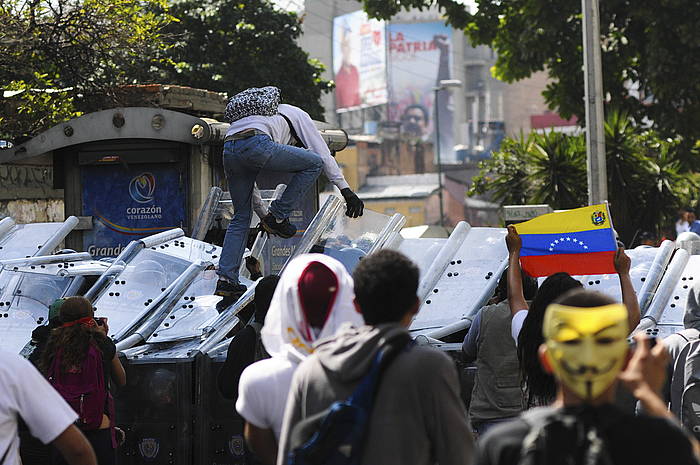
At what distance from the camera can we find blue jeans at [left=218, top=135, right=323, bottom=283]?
7785 millimetres

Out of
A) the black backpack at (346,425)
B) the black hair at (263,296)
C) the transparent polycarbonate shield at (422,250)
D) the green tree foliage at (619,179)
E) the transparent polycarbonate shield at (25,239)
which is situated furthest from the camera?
the green tree foliage at (619,179)

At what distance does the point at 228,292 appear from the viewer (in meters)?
7.71

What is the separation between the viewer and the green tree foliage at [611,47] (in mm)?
19609

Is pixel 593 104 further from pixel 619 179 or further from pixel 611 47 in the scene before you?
pixel 611 47

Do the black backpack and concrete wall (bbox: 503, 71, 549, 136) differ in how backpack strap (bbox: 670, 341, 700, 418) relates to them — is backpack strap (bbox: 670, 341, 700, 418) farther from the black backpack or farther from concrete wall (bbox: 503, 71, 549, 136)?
concrete wall (bbox: 503, 71, 549, 136)

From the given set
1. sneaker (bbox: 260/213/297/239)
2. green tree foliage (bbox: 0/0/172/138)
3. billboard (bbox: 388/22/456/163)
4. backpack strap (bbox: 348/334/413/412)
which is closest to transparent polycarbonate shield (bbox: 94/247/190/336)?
sneaker (bbox: 260/213/297/239)

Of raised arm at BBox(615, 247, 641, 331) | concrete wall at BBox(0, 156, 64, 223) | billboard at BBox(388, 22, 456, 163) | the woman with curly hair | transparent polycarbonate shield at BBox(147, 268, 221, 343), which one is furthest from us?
billboard at BBox(388, 22, 456, 163)

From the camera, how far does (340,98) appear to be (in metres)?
88.9

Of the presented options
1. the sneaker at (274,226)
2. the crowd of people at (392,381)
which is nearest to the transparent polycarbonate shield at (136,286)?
the sneaker at (274,226)

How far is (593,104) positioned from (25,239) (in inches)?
353

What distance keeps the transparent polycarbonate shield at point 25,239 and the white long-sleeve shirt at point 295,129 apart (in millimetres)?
1771

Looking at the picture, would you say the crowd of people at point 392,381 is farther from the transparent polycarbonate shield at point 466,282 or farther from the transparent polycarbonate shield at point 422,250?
the transparent polycarbonate shield at point 422,250

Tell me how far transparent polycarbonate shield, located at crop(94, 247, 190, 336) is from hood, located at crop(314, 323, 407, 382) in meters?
4.21

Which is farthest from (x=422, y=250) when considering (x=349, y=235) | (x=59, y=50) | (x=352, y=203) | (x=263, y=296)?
(x=59, y=50)
